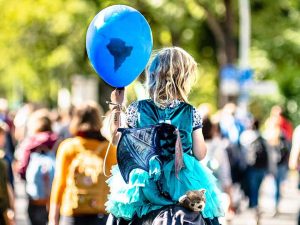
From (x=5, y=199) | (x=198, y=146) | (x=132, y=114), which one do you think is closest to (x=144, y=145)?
(x=132, y=114)

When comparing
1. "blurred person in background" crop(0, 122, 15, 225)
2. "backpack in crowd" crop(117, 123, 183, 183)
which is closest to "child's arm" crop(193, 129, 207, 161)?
"backpack in crowd" crop(117, 123, 183, 183)

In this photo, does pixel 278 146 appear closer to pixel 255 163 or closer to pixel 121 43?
pixel 255 163

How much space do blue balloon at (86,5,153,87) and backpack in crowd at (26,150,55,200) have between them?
5075 millimetres

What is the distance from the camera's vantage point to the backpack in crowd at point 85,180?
27.3 ft

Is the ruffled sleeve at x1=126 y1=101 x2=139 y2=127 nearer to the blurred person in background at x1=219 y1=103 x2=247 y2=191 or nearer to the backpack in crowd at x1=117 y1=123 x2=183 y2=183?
the backpack in crowd at x1=117 y1=123 x2=183 y2=183

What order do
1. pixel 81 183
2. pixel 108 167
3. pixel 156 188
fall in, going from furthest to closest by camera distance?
pixel 81 183
pixel 108 167
pixel 156 188

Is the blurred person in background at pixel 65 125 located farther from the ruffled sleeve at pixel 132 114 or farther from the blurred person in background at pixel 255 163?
the ruffled sleeve at pixel 132 114

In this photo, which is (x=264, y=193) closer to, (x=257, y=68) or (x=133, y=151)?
(x=257, y=68)

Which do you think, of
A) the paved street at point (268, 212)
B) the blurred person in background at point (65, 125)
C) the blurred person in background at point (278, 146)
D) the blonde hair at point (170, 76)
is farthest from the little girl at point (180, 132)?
the blurred person in background at point (65, 125)

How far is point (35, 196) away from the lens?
36.8 feet

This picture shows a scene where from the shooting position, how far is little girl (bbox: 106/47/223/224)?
5766 millimetres

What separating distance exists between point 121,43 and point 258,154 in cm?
1113

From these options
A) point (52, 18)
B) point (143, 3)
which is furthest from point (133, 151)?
point (52, 18)

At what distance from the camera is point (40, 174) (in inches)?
436
